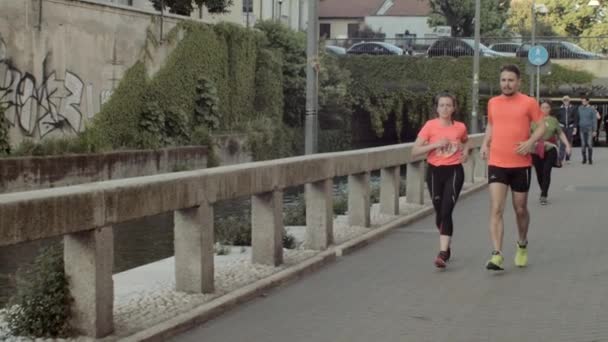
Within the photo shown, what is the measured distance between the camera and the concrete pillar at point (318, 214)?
12.5 metres

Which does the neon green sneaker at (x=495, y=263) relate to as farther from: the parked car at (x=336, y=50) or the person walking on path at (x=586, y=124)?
the parked car at (x=336, y=50)

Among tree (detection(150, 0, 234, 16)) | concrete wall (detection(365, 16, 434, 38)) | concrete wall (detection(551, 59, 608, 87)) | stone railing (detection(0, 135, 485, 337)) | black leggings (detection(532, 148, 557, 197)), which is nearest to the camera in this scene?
stone railing (detection(0, 135, 485, 337))

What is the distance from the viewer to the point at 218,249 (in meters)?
12.1

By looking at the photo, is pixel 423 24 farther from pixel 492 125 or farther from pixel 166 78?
pixel 492 125

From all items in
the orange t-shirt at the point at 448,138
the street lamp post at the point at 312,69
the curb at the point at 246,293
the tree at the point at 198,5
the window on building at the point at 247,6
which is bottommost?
the curb at the point at 246,293

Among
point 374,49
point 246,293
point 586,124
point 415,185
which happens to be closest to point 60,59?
point 415,185

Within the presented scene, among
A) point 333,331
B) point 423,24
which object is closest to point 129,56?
point 333,331

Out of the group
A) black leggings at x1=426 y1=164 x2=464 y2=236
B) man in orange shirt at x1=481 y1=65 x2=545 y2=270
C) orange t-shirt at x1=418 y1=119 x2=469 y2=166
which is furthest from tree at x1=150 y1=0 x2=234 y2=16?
man in orange shirt at x1=481 y1=65 x2=545 y2=270

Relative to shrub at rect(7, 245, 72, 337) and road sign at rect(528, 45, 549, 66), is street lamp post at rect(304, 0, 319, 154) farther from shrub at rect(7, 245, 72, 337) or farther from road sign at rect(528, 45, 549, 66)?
road sign at rect(528, 45, 549, 66)

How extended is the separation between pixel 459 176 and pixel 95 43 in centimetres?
1951

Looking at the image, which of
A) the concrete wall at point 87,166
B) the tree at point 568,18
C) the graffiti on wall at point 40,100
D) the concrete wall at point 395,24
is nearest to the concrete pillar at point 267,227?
the concrete wall at point 87,166

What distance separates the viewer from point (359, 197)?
14508mm

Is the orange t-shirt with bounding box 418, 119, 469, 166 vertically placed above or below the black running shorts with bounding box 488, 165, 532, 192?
above

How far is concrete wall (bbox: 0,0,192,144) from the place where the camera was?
25719 mm
